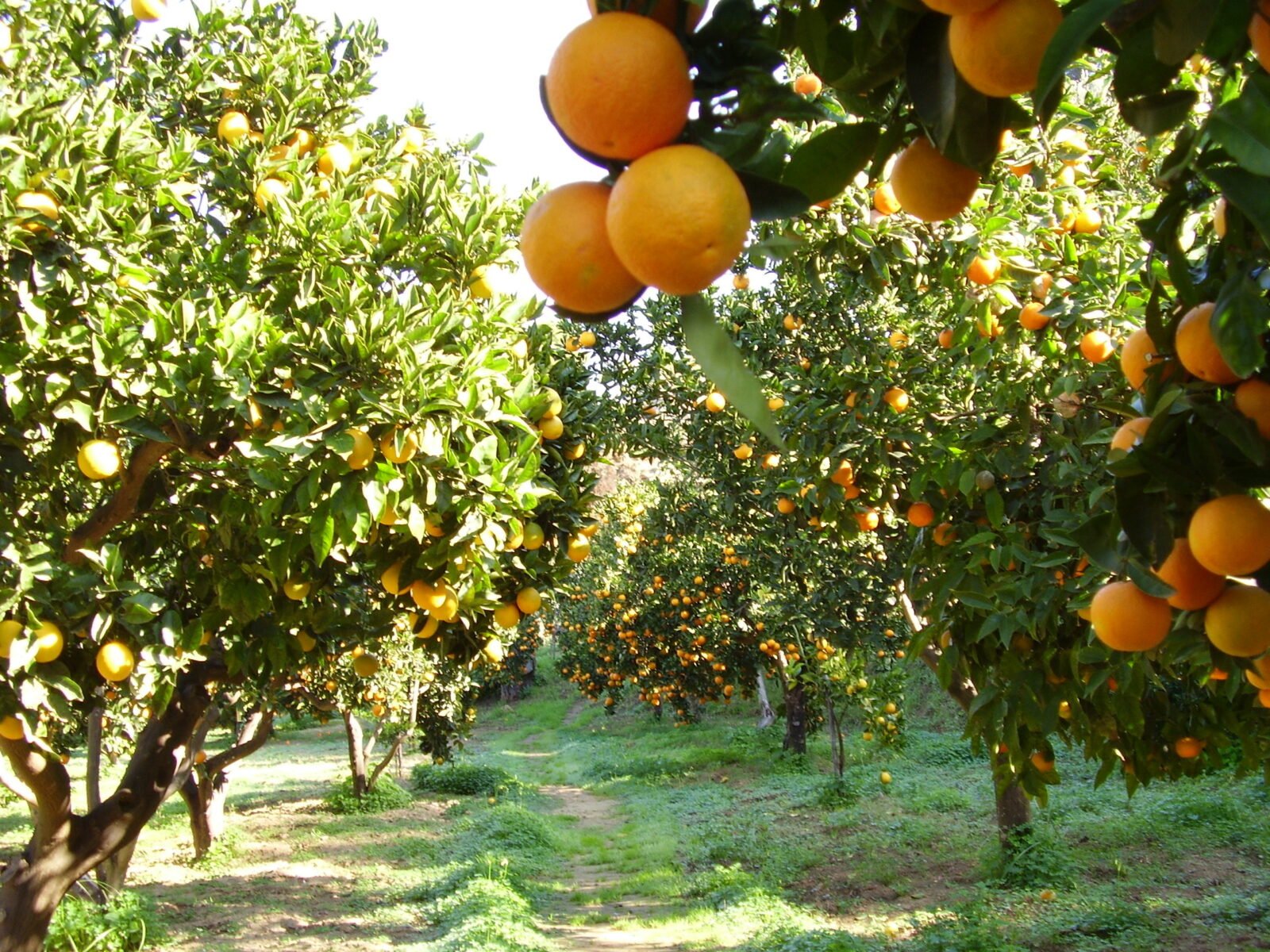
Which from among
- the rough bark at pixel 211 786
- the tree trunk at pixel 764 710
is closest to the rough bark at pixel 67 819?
the rough bark at pixel 211 786

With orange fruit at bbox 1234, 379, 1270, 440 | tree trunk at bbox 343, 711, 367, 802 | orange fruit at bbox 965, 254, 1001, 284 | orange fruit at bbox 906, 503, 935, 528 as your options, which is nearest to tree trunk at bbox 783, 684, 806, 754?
tree trunk at bbox 343, 711, 367, 802

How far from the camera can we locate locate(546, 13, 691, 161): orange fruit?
653 mm

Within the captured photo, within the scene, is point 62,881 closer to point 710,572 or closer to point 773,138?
point 773,138

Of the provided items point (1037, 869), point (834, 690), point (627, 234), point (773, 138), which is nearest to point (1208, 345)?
point (773, 138)

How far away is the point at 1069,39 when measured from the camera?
1.96 ft

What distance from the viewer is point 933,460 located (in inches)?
138

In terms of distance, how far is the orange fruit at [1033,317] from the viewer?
10.5ft

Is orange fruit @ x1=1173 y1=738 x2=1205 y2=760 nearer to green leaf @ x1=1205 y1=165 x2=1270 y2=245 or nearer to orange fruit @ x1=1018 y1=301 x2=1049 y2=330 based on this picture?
Result: orange fruit @ x1=1018 y1=301 x2=1049 y2=330

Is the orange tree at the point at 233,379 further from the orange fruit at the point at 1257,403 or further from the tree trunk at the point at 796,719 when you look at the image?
the tree trunk at the point at 796,719

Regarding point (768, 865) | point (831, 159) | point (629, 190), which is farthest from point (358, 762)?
point (629, 190)

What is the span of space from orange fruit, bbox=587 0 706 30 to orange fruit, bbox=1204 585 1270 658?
0.91 meters

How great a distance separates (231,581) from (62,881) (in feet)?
5.94

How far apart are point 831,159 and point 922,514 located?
2.96 metres

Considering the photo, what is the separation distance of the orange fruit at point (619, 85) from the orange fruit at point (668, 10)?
3 centimetres
